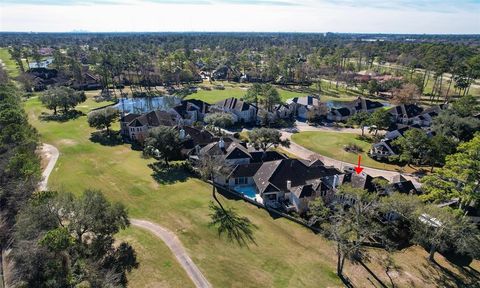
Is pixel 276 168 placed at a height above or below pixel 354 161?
above

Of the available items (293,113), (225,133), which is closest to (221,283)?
(225,133)

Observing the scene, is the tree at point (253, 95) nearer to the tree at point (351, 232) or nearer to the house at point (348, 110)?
the house at point (348, 110)

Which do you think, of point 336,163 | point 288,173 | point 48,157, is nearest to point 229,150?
point 288,173

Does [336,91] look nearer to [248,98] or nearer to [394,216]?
[248,98]

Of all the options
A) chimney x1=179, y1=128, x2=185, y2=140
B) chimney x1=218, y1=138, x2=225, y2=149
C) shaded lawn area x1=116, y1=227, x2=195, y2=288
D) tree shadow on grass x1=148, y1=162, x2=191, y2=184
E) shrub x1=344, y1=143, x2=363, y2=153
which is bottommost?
shrub x1=344, y1=143, x2=363, y2=153

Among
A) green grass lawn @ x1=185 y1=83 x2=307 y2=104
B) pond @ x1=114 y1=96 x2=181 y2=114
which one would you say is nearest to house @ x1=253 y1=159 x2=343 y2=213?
pond @ x1=114 y1=96 x2=181 y2=114

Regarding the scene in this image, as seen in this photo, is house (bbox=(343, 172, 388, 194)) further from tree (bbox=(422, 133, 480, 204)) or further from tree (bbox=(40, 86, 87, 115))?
tree (bbox=(40, 86, 87, 115))
